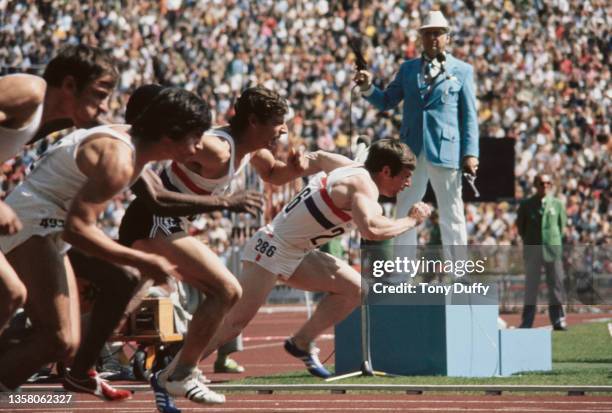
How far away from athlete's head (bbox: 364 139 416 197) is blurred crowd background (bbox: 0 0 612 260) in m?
17.6

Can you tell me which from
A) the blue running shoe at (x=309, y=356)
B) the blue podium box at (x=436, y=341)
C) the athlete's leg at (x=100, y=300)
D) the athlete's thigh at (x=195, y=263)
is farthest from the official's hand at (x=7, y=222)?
the blue podium box at (x=436, y=341)

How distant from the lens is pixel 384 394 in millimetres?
11266

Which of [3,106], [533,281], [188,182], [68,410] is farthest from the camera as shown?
[533,281]

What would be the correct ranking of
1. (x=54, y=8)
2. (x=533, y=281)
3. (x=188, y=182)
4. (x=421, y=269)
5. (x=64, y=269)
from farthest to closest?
(x=54, y=8)
(x=533, y=281)
(x=421, y=269)
(x=188, y=182)
(x=64, y=269)

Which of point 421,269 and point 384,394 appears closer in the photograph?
point 384,394

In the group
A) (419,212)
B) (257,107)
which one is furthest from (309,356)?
(257,107)

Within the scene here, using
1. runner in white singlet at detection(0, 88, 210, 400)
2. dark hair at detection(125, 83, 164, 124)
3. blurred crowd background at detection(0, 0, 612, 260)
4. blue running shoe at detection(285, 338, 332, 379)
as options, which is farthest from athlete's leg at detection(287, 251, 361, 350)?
blurred crowd background at detection(0, 0, 612, 260)

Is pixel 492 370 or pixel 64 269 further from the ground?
pixel 64 269

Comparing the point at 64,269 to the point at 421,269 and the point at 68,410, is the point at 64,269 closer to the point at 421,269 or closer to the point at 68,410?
the point at 68,410

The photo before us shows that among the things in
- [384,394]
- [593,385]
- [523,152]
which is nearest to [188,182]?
[384,394]

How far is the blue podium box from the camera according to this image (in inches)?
497

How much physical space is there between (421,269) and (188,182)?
13.6ft

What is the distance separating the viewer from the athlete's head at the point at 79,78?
26.5 ft

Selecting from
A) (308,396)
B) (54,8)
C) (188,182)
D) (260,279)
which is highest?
(54,8)
